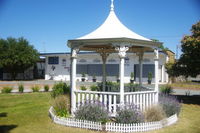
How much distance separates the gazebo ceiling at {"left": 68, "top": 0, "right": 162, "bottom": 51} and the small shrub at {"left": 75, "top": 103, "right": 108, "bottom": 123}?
2.69m

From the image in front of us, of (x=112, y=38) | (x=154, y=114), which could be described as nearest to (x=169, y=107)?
(x=154, y=114)

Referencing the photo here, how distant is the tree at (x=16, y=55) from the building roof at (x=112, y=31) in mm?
30195

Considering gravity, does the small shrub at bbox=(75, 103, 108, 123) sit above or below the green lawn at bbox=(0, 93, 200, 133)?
above

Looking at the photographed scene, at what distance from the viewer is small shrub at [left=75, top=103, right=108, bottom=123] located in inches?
350

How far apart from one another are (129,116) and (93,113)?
1388 mm

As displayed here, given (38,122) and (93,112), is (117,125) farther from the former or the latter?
(38,122)

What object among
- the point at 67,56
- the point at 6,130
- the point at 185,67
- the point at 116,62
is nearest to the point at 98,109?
the point at 6,130

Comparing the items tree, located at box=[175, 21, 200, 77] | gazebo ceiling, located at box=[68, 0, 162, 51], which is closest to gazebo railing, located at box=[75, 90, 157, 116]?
gazebo ceiling, located at box=[68, 0, 162, 51]

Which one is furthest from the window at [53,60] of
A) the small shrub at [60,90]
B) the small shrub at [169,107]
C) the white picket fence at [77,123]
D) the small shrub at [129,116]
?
the small shrub at [129,116]

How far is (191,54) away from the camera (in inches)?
612

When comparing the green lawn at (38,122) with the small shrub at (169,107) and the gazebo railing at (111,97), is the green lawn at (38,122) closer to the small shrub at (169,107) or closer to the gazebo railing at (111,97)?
the small shrub at (169,107)

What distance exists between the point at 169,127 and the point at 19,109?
8.03 meters

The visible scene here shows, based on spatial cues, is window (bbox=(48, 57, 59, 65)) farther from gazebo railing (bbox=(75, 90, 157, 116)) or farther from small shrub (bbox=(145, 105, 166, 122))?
small shrub (bbox=(145, 105, 166, 122))

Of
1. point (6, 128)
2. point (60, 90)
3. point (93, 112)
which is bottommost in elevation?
point (6, 128)
